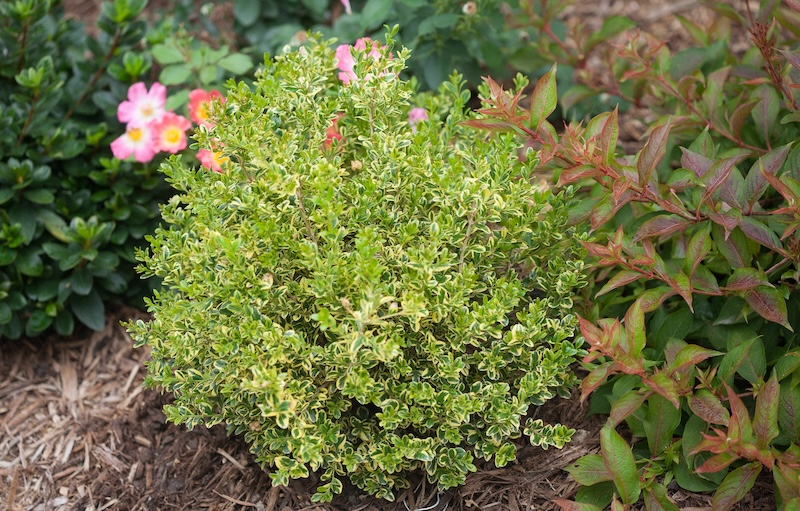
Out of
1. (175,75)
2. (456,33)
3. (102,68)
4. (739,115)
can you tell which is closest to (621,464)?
(739,115)

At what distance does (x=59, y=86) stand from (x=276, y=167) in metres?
1.31

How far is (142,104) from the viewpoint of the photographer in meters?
2.73

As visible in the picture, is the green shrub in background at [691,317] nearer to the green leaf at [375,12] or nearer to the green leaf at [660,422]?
the green leaf at [660,422]

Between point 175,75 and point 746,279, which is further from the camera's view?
point 175,75

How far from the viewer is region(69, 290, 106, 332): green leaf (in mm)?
2582

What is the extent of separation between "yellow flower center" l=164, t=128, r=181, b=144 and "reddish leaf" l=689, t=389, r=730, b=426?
5.98ft

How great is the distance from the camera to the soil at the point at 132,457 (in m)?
2.00

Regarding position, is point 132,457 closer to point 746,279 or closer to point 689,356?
point 689,356

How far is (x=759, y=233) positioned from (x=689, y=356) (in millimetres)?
358

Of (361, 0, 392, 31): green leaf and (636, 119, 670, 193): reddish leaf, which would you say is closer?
(636, 119, 670, 193): reddish leaf

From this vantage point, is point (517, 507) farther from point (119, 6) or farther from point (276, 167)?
point (119, 6)

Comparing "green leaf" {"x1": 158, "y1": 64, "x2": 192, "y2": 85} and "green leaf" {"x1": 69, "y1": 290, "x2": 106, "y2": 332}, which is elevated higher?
"green leaf" {"x1": 158, "y1": 64, "x2": 192, "y2": 85}

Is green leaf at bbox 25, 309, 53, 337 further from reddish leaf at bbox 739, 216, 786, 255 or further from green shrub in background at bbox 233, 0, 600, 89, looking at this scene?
reddish leaf at bbox 739, 216, 786, 255

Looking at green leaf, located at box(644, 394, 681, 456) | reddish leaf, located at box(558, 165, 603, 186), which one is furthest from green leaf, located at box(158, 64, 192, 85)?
green leaf, located at box(644, 394, 681, 456)
